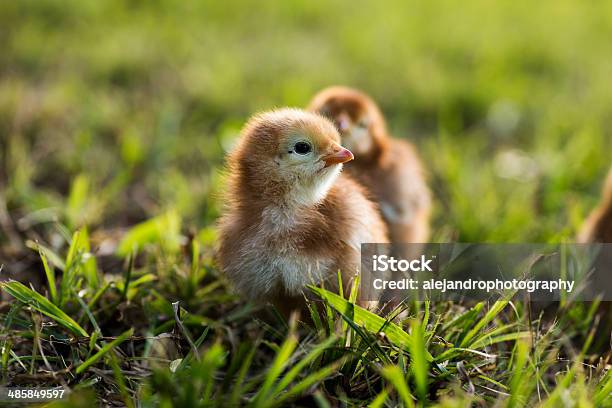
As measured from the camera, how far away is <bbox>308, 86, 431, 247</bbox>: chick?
3.39 metres

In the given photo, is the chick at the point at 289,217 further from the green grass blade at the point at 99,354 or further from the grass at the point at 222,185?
the green grass blade at the point at 99,354

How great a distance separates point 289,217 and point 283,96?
275 cm

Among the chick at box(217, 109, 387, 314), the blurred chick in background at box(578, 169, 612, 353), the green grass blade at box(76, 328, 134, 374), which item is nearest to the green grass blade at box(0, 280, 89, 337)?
the green grass blade at box(76, 328, 134, 374)

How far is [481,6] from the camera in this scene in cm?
730

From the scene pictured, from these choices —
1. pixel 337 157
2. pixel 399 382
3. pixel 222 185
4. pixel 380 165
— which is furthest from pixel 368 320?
pixel 380 165

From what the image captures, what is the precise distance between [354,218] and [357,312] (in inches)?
16.8

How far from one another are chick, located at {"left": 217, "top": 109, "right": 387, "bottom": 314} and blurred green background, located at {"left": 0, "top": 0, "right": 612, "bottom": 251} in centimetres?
104

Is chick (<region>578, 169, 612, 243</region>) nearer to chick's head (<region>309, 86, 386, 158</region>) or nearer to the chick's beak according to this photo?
chick's head (<region>309, 86, 386, 158</region>)

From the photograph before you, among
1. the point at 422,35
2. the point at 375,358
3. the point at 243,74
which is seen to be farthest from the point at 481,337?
the point at 422,35

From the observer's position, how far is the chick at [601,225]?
315 centimetres

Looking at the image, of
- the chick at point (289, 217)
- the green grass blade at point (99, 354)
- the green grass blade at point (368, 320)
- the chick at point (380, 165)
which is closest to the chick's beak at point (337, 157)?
the chick at point (289, 217)

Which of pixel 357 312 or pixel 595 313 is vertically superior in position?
pixel 357 312

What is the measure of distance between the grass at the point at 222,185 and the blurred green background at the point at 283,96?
2 centimetres

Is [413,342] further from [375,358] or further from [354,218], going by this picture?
[354,218]
